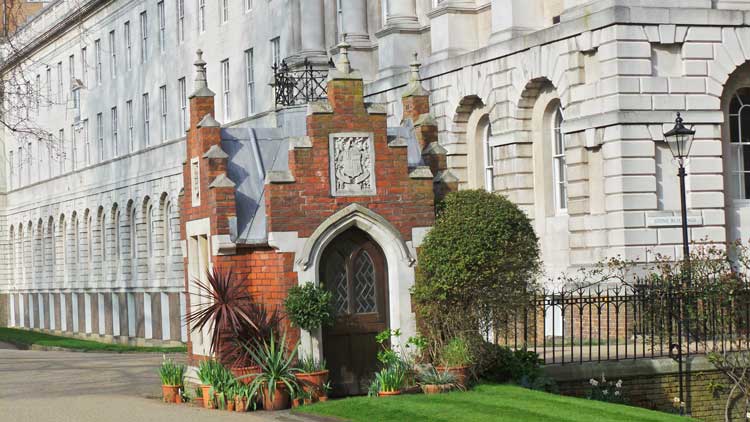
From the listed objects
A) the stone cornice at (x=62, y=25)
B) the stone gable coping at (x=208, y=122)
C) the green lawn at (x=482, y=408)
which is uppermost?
the stone cornice at (x=62, y=25)

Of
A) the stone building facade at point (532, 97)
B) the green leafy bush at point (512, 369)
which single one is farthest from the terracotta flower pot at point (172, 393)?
the green leafy bush at point (512, 369)

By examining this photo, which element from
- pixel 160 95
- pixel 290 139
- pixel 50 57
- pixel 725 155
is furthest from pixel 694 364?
pixel 50 57

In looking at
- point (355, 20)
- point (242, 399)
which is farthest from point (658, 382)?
point (355, 20)

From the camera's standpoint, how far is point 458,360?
2142 centimetres

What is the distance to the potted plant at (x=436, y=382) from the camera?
21.1m

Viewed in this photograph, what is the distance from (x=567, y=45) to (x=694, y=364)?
35.0 feet

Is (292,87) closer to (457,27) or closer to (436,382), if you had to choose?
(436,382)

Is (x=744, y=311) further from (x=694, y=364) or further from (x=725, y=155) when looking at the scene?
(x=725, y=155)

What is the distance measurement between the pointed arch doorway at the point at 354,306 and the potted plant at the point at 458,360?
44.9 inches

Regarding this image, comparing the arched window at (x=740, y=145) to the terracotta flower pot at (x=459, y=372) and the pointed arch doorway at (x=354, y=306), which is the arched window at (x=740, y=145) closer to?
the pointed arch doorway at (x=354, y=306)

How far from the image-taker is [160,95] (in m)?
62.2

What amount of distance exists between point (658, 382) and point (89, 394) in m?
9.14

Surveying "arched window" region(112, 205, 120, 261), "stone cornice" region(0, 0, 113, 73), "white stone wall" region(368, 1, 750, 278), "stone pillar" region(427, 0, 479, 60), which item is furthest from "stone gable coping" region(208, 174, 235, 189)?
"arched window" region(112, 205, 120, 261)

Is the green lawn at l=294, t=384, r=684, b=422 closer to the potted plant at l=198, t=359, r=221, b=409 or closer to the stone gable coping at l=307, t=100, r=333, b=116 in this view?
the potted plant at l=198, t=359, r=221, b=409
